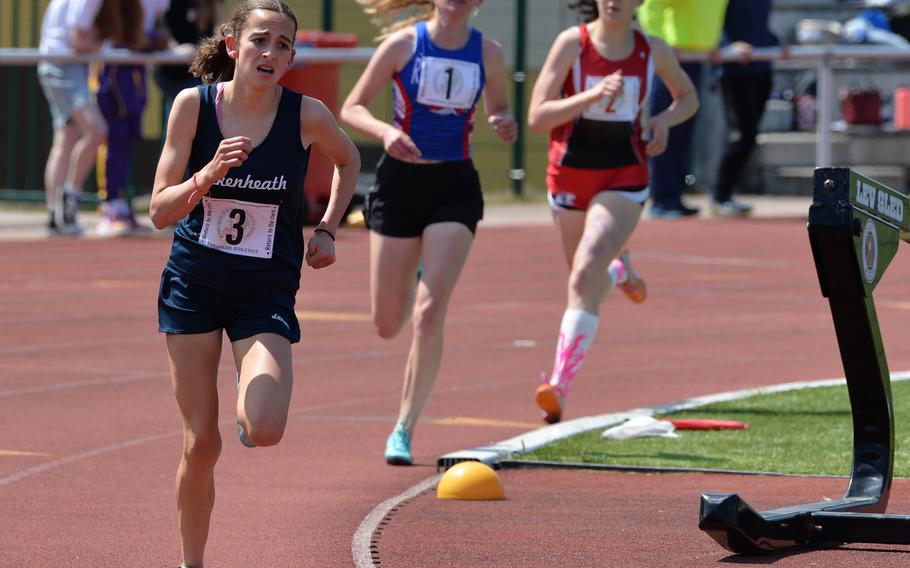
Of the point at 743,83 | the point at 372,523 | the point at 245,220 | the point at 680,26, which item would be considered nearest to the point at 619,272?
the point at 372,523

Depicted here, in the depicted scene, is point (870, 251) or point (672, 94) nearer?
point (870, 251)

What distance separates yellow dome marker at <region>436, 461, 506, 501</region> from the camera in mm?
7383

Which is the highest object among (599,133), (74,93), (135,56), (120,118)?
(599,133)

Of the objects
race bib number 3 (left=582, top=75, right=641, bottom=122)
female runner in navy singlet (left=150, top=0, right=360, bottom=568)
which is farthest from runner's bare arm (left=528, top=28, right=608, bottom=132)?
female runner in navy singlet (left=150, top=0, right=360, bottom=568)

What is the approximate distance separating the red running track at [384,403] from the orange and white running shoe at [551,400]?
0.24m

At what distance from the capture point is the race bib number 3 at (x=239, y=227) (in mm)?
5980

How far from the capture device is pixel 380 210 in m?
8.84

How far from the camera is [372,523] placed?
275 inches

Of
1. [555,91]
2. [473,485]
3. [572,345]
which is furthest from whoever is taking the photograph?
[555,91]

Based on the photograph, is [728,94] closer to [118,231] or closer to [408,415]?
[118,231]

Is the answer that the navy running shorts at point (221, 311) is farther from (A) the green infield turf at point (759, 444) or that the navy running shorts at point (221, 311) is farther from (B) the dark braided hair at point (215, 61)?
(A) the green infield turf at point (759, 444)

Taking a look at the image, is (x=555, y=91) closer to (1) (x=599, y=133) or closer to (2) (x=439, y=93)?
(1) (x=599, y=133)

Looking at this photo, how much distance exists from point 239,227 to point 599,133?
12.8ft

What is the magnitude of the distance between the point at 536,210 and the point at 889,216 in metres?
16.3
